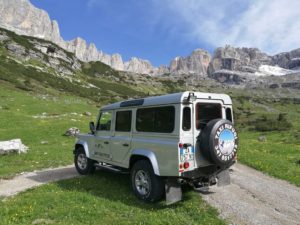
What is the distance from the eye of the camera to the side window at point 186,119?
392 inches

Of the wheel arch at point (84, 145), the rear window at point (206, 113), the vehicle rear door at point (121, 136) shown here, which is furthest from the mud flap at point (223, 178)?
the wheel arch at point (84, 145)

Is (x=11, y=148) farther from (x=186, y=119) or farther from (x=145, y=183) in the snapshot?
(x=186, y=119)

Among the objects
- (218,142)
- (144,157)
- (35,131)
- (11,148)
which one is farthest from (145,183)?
(35,131)

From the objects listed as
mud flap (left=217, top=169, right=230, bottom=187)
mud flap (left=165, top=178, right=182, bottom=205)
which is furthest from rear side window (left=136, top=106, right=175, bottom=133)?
mud flap (left=217, top=169, right=230, bottom=187)

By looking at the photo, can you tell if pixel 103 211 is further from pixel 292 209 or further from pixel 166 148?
pixel 292 209

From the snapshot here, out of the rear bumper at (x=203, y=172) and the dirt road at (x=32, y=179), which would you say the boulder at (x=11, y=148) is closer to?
the dirt road at (x=32, y=179)

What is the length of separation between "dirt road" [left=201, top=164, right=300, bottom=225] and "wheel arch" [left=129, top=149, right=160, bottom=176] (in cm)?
245

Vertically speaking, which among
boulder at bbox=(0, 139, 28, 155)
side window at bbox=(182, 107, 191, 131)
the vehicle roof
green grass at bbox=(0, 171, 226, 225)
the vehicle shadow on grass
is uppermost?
the vehicle roof

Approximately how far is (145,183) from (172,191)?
1313 millimetres

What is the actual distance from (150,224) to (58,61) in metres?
158

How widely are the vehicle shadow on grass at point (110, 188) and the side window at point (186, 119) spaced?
285 cm

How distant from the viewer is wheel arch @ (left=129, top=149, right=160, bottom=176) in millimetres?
10391

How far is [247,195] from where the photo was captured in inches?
477

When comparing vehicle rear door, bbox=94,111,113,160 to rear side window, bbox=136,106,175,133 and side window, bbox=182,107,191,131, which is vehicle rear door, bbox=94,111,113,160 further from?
side window, bbox=182,107,191,131
